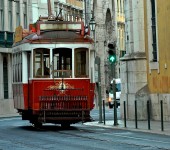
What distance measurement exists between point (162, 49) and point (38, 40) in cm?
847

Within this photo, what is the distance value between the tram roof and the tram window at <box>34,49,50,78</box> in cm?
39

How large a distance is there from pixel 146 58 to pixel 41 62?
9.36 m

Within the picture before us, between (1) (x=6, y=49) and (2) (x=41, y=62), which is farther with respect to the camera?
(1) (x=6, y=49)

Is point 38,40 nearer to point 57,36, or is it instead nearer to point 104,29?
point 57,36

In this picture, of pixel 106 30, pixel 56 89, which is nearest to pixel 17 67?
pixel 56 89

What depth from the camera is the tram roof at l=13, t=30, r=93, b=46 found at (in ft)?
85.3

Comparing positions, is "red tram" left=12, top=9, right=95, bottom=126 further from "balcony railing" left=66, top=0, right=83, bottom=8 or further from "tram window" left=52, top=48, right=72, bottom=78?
"balcony railing" left=66, top=0, right=83, bottom=8

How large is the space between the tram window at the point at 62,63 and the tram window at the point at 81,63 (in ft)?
0.92

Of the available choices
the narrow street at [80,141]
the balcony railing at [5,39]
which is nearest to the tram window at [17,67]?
the narrow street at [80,141]

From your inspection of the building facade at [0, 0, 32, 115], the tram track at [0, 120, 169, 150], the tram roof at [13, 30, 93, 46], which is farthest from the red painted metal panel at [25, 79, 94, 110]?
the building facade at [0, 0, 32, 115]

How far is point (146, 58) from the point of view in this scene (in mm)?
34000

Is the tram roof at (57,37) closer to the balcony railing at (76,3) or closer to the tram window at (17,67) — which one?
the tram window at (17,67)

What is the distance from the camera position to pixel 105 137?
21.9 m

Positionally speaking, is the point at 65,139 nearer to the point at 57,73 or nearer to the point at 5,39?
the point at 57,73
